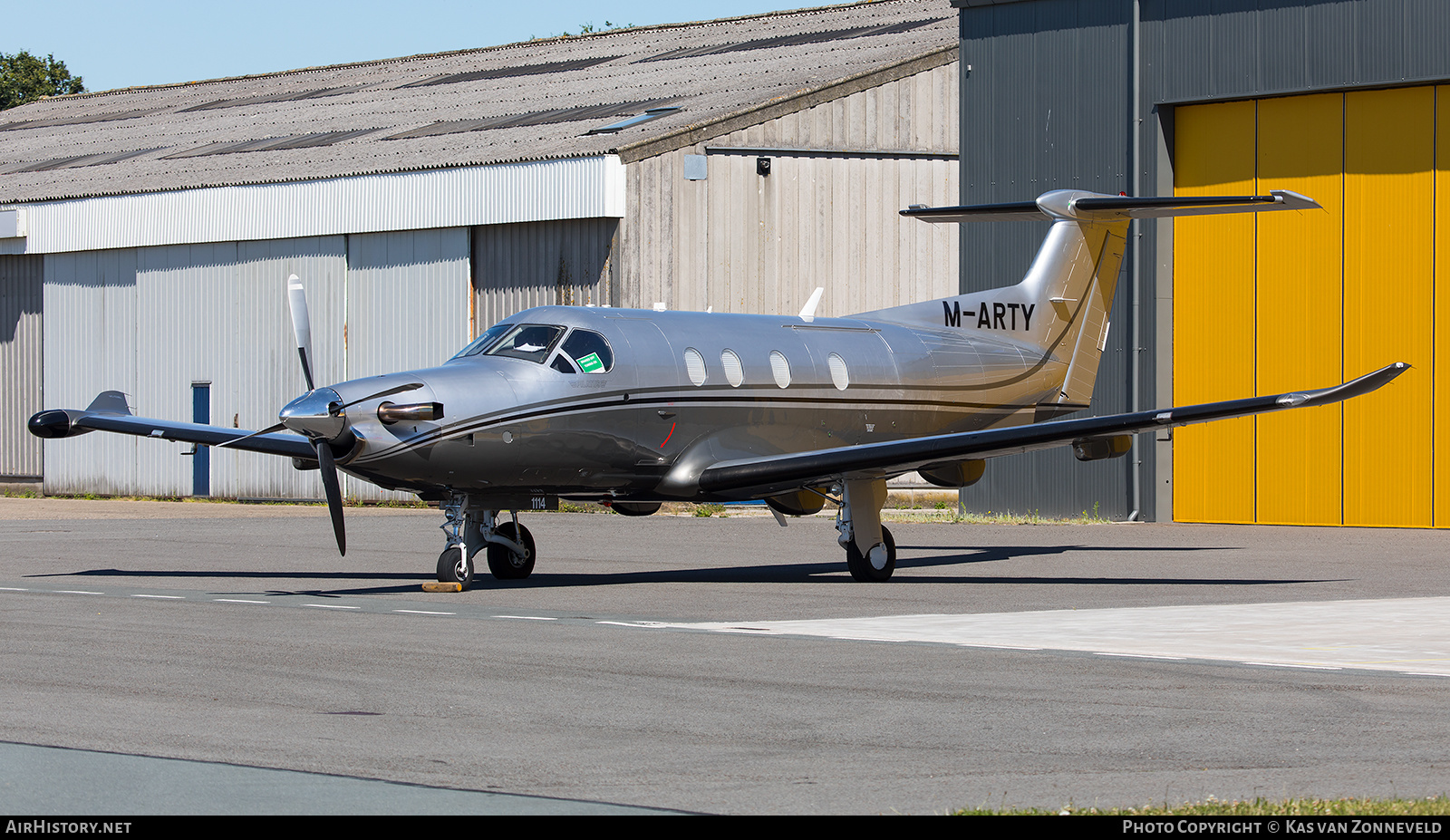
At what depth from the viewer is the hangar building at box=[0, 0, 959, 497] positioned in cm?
3453

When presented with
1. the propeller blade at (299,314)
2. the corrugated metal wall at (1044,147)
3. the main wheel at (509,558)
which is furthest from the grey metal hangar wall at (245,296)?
the propeller blade at (299,314)

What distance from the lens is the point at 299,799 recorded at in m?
6.82

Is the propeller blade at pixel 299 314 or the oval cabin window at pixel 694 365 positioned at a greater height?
the propeller blade at pixel 299 314

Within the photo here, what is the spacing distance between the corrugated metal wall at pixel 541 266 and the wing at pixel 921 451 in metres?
15.3

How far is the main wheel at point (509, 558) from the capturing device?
1877 centimetres

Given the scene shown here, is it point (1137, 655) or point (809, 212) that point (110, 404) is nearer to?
point (1137, 655)

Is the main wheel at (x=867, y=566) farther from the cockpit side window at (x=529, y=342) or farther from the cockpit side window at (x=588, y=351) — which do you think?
the cockpit side window at (x=529, y=342)

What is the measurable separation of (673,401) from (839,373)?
2681 millimetres

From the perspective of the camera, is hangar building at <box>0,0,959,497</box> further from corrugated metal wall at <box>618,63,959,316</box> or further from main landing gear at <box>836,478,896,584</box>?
main landing gear at <box>836,478,896,584</box>

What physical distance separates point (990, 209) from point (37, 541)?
14.2 meters

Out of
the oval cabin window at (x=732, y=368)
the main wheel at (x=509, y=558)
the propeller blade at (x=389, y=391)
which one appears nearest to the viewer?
the propeller blade at (x=389, y=391)

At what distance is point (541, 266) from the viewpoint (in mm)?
34656

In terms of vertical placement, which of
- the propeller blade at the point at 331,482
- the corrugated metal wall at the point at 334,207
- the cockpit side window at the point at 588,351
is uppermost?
the corrugated metal wall at the point at 334,207
